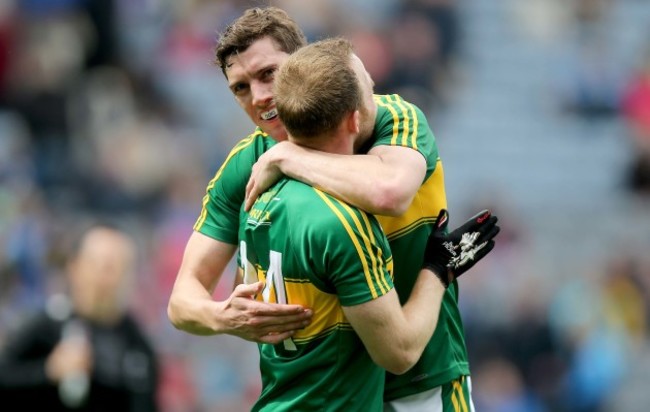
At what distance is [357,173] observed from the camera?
13.7ft

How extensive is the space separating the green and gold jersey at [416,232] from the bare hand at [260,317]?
48 centimetres

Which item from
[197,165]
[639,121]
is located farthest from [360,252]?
[639,121]

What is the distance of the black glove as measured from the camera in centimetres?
449

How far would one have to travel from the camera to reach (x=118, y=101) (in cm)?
1345

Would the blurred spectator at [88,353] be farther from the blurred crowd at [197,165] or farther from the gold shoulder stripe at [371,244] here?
the gold shoulder stripe at [371,244]

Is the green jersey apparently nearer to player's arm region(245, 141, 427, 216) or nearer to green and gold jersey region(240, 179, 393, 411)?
player's arm region(245, 141, 427, 216)

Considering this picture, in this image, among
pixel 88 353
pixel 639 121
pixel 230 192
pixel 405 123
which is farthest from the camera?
pixel 639 121

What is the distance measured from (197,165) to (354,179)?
29.1ft

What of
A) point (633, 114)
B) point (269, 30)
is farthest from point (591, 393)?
point (269, 30)

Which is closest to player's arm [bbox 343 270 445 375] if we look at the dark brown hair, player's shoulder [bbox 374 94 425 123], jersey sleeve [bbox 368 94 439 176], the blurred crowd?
jersey sleeve [bbox 368 94 439 176]

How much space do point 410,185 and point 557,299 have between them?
357 inches

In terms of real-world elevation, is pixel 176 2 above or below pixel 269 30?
below

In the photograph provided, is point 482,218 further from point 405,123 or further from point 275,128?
point 275,128

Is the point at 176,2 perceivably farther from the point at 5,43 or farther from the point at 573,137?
the point at 573,137
